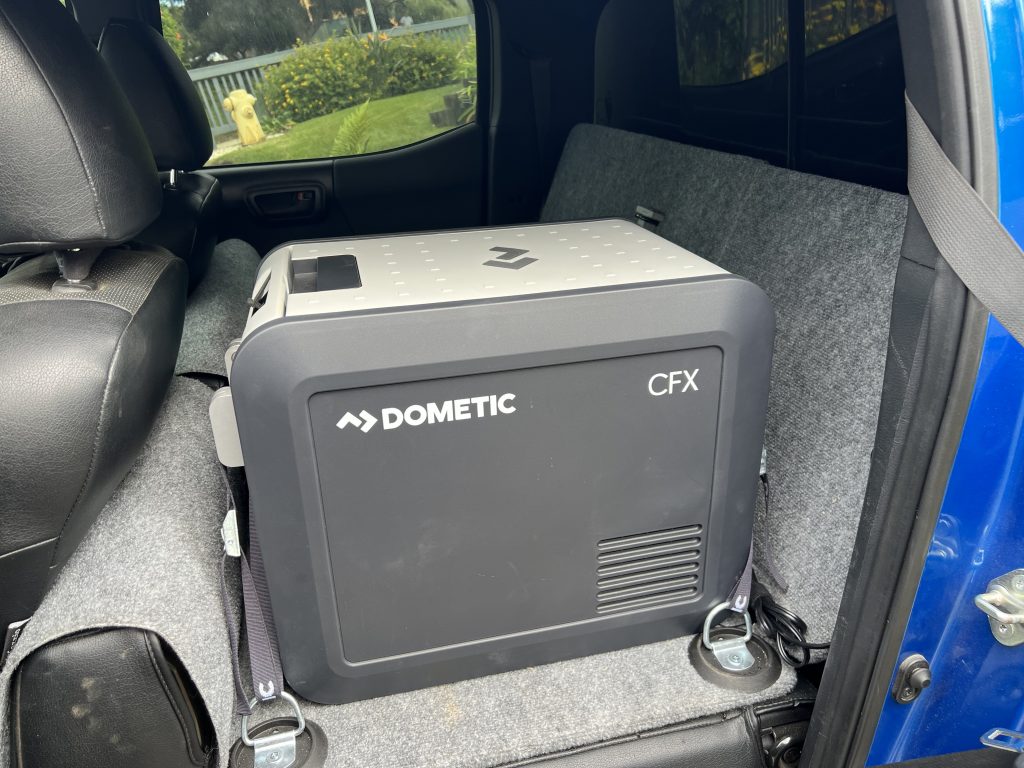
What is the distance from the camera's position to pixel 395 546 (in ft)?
2.44

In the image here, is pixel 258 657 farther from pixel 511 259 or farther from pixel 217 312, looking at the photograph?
pixel 217 312

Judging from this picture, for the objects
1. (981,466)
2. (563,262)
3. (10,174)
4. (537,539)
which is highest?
(10,174)

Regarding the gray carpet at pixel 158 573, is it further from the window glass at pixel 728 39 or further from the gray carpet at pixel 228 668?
the window glass at pixel 728 39

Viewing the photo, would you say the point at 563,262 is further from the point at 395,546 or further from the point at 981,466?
Answer: the point at 981,466

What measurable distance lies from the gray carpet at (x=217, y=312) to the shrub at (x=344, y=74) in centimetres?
169

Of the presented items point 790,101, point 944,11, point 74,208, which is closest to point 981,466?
point 944,11

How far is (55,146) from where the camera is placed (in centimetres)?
68

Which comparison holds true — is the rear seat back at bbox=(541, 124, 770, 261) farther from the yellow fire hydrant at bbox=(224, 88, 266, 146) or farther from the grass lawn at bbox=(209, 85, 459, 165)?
the yellow fire hydrant at bbox=(224, 88, 266, 146)

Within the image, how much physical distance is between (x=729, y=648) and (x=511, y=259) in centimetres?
53

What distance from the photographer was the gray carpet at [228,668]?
71 cm

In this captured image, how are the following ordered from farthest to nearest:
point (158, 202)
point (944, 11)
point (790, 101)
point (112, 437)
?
Result: 1. point (790, 101)
2. point (158, 202)
3. point (112, 437)
4. point (944, 11)

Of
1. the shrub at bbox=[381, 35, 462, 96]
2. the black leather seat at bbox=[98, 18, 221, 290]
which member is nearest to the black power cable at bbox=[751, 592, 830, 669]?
the black leather seat at bbox=[98, 18, 221, 290]

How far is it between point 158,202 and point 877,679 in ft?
2.97

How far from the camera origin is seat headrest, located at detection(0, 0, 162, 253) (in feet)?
2.19
